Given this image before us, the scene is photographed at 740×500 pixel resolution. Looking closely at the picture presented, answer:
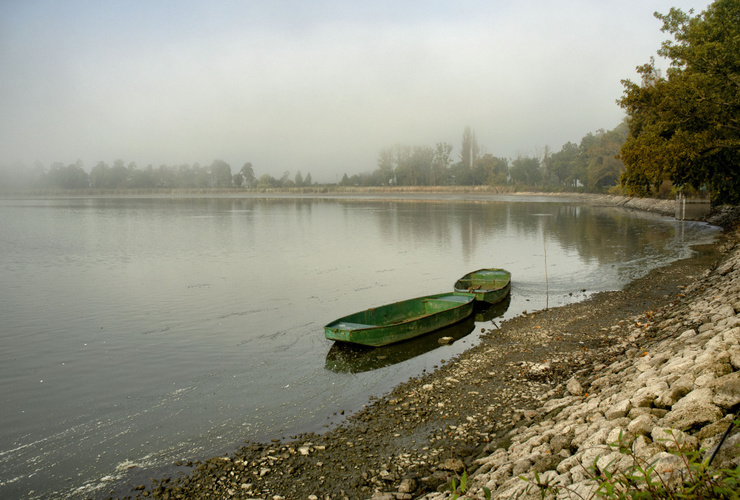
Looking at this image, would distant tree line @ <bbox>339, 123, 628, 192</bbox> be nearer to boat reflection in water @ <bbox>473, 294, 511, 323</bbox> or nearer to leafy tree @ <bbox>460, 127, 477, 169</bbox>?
leafy tree @ <bbox>460, 127, 477, 169</bbox>

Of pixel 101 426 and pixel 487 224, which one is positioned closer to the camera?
pixel 101 426

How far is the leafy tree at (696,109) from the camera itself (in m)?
24.7

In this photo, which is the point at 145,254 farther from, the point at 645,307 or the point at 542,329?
the point at 645,307

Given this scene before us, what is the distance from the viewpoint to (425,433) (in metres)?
9.77

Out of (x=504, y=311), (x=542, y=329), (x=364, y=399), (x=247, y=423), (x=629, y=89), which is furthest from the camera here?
(x=629, y=89)

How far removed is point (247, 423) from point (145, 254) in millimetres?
28981

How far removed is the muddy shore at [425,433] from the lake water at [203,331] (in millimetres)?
930

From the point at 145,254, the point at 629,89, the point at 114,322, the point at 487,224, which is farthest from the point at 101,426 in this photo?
the point at 487,224

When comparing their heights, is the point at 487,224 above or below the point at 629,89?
below

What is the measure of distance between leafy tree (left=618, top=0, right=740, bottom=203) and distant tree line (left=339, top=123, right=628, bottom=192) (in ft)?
243

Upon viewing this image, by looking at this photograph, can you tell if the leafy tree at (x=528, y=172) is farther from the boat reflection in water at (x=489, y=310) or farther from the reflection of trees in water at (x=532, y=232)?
the boat reflection in water at (x=489, y=310)

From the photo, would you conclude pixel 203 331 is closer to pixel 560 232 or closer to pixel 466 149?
pixel 560 232

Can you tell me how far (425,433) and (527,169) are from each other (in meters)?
161

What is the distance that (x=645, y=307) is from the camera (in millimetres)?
18500
